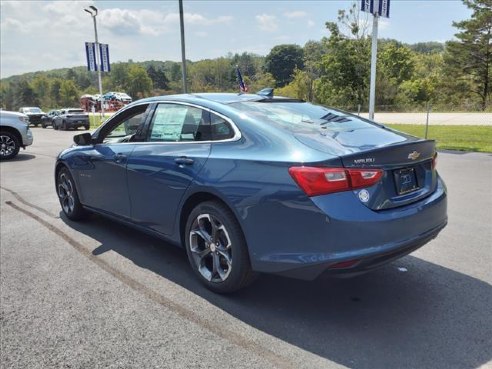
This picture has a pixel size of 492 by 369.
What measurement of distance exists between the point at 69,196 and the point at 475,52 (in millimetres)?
53758

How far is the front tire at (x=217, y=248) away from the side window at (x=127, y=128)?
1.33 m

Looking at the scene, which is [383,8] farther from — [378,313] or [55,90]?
[55,90]

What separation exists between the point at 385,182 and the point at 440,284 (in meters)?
1.31

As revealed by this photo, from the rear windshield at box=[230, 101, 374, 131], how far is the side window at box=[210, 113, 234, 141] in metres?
0.19

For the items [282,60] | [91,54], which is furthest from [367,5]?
[282,60]

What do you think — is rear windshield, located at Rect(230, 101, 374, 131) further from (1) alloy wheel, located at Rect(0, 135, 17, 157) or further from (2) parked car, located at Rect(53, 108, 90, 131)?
(2) parked car, located at Rect(53, 108, 90, 131)

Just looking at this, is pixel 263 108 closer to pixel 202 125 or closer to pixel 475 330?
pixel 202 125

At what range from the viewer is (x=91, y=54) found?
1271 inches

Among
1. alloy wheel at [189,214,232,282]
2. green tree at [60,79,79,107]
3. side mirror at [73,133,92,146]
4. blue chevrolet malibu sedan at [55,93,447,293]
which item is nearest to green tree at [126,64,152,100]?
green tree at [60,79,79,107]

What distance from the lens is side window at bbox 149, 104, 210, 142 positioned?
393cm

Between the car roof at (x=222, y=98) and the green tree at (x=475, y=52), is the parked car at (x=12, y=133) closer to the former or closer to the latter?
the car roof at (x=222, y=98)

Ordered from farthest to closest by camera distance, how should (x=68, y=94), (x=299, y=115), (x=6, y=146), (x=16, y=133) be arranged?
(x=68, y=94) < (x=16, y=133) < (x=6, y=146) < (x=299, y=115)

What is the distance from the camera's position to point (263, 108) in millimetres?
3982

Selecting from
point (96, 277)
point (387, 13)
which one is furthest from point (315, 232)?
point (387, 13)
